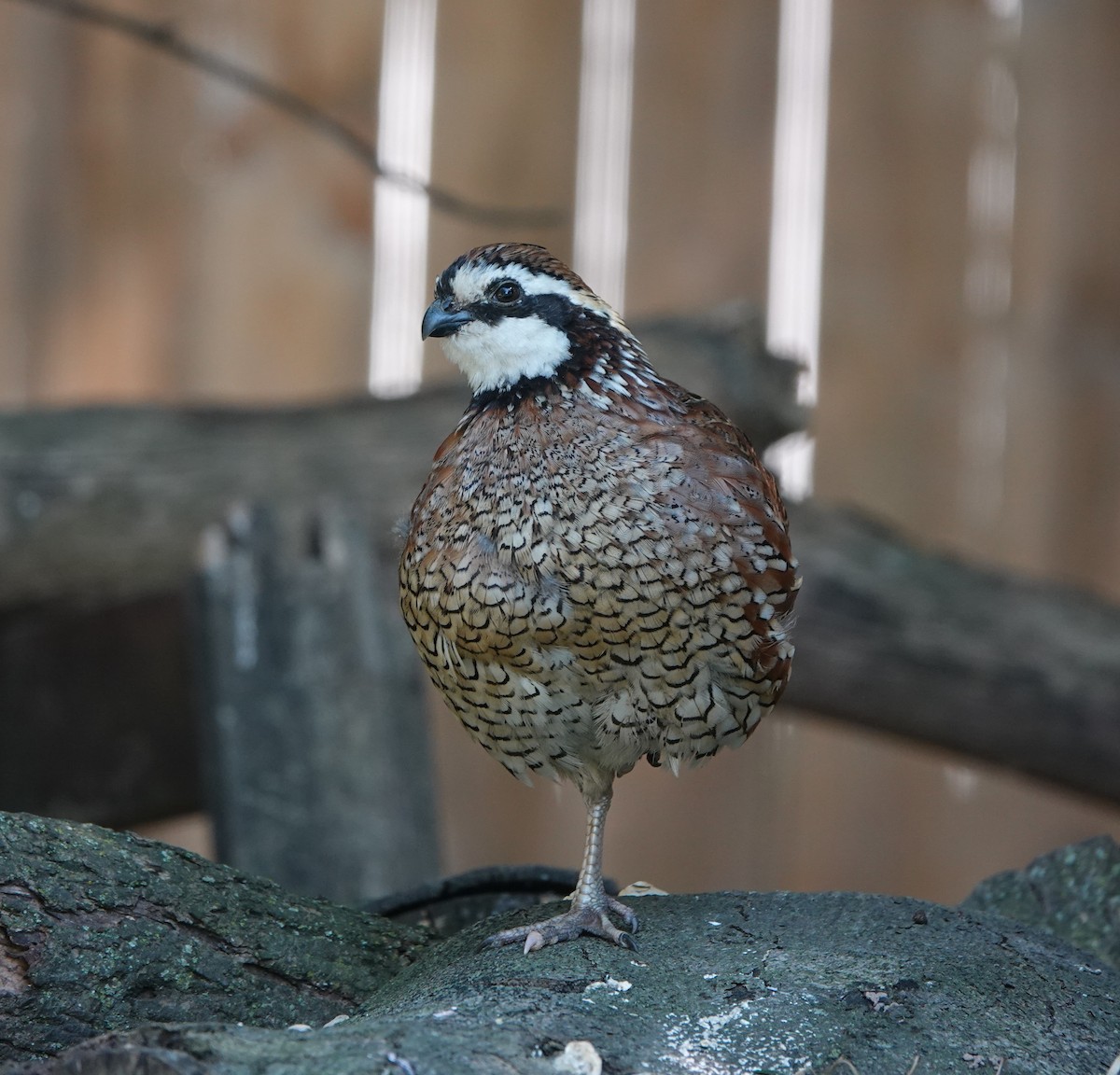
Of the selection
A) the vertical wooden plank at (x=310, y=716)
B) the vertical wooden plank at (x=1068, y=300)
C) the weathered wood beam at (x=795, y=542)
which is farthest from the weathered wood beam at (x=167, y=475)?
the vertical wooden plank at (x=1068, y=300)

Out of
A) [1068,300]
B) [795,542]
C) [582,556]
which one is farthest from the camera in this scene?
[1068,300]

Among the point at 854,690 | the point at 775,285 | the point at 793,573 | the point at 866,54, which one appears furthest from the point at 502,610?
the point at 866,54

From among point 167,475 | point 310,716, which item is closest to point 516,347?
point 310,716

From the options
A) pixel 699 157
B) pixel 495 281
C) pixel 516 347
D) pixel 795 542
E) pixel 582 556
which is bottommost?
pixel 795 542

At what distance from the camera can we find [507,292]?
2391 millimetres

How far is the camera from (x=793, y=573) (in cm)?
240

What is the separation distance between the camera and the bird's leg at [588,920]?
2.21m

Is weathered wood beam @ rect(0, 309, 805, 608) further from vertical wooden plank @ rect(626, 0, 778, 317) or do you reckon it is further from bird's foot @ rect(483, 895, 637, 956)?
bird's foot @ rect(483, 895, 637, 956)

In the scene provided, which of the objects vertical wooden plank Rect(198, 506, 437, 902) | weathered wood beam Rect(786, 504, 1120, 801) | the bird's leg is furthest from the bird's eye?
weathered wood beam Rect(786, 504, 1120, 801)

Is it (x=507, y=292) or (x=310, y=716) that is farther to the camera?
(x=310, y=716)

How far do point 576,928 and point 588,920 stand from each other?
0.09 ft

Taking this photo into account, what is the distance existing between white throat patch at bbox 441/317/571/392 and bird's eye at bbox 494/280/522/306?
32 mm

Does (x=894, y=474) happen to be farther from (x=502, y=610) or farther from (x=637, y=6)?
(x=502, y=610)

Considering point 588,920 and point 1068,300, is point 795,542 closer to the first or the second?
point 1068,300
